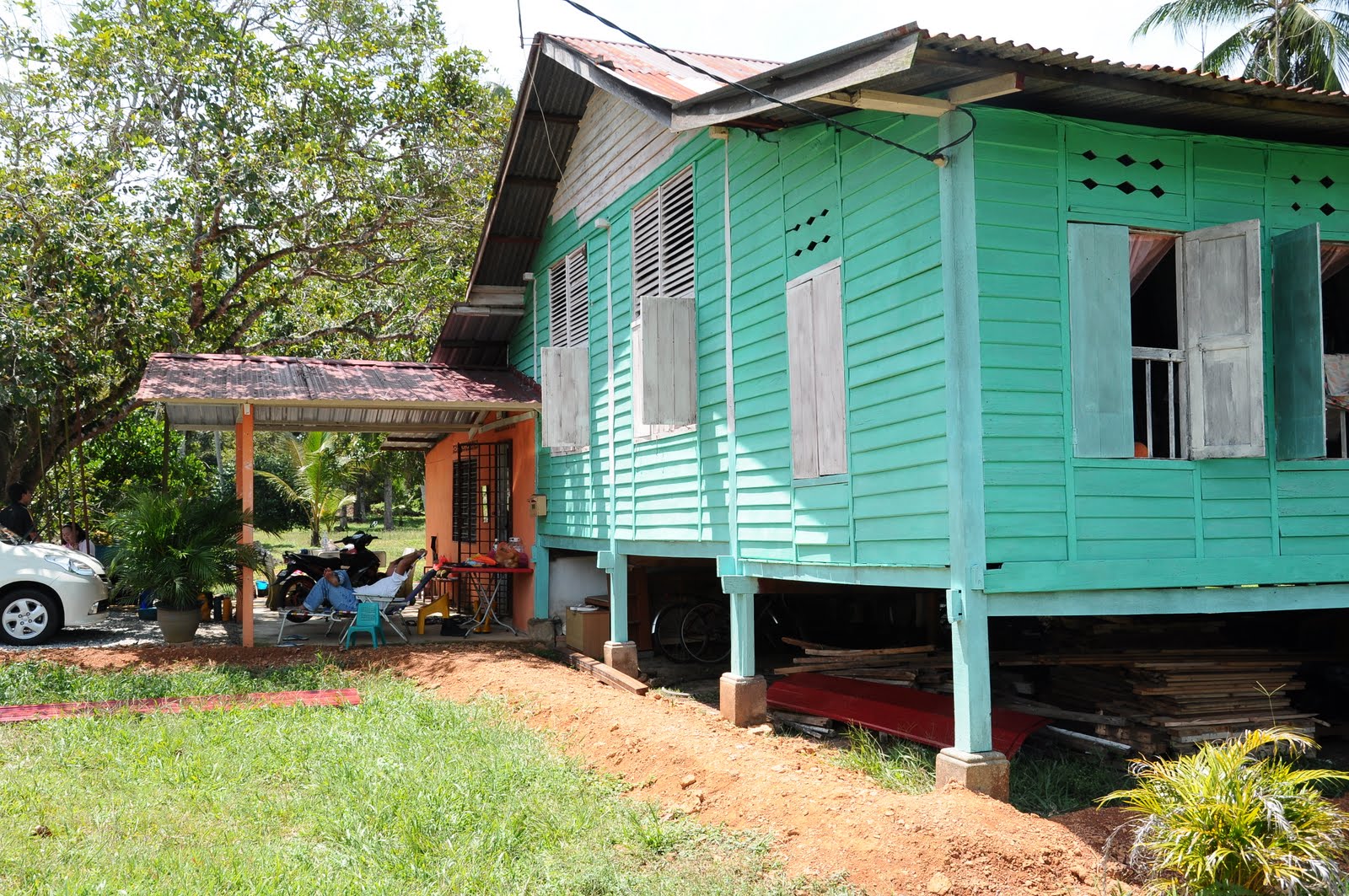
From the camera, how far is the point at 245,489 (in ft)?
42.4

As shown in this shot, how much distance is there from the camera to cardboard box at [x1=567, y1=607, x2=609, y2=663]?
489 inches

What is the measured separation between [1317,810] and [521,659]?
27.5 feet

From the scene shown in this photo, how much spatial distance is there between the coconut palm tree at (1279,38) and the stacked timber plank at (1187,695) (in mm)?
18705

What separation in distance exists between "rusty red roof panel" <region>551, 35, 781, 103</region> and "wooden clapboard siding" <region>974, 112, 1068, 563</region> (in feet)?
9.63

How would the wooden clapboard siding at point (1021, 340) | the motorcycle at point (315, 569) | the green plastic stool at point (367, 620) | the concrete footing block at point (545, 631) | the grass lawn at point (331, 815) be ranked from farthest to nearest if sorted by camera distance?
1. the motorcycle at point (315, 569)
2. the concrete footing block at point (545, 631)
3. the green plastic stool at point (367, 620)
4. the wooden clapboard siding at point (1021, 340)
5. the grass lawn at point (331, 815)

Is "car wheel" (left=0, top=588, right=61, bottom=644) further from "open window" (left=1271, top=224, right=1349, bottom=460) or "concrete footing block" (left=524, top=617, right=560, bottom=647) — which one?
"open window" (left=1271, top=224, right=1349, bottom=460)

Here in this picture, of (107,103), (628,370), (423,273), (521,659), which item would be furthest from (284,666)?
(107,103)

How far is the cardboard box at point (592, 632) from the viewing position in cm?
1241

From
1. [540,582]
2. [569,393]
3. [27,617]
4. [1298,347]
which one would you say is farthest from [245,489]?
[1298,347]

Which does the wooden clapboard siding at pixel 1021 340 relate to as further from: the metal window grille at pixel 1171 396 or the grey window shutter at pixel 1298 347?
the grey window shutter at pixel 1298 347

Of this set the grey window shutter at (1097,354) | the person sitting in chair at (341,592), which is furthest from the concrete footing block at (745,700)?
the person sitting in chair at (341,592)

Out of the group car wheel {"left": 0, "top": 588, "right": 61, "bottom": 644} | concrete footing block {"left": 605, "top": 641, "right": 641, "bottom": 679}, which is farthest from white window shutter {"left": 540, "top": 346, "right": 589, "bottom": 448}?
car wheel {"left": 0, "top": 588, "right": 61, "bottom": 644}

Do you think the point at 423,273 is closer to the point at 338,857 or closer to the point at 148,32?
the point at 148,32

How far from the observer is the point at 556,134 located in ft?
42.4
